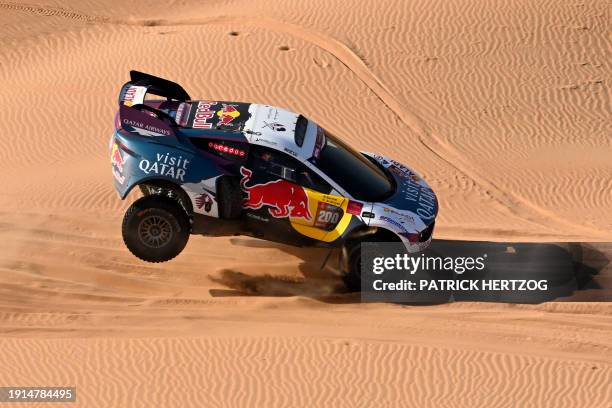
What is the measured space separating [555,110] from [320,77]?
4.82m

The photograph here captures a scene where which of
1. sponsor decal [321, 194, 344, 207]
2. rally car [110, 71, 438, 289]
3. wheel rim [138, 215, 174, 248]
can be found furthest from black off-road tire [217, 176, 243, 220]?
sponsor decal [321, 194, 344, 207]

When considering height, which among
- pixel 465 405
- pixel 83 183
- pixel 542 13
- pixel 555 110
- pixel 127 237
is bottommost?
pixel 465 405

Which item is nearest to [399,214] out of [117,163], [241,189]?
[241,189]

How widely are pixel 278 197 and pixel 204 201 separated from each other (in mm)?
929

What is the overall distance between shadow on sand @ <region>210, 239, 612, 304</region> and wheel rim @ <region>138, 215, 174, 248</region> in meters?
1.08

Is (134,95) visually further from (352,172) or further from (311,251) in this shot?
(311,251)

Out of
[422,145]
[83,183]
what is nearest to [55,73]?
[83,183]

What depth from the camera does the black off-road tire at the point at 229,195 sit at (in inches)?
474

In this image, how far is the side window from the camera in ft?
39.5

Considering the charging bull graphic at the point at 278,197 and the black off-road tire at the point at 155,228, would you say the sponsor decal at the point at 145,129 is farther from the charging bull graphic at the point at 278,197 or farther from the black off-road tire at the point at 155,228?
the charging bull graphic at the point at 278,197

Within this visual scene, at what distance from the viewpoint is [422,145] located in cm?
1809

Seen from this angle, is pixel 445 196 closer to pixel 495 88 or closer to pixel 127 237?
pixel 495 88

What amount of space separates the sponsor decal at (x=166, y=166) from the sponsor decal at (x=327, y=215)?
1746 millimetres

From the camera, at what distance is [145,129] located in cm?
1209
